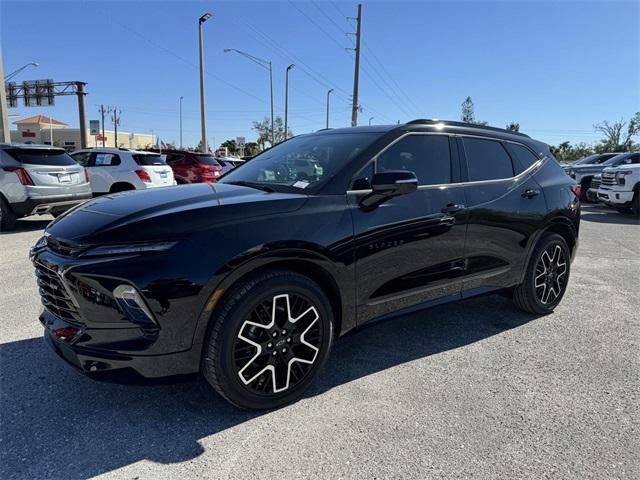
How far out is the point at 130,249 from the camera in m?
2.34

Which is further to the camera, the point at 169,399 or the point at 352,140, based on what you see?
the point at 352,140

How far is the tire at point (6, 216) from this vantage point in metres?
8.14

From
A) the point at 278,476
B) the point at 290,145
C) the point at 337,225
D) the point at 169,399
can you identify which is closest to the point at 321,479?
the point at 278,476

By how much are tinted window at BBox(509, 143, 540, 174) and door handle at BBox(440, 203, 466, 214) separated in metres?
1.07

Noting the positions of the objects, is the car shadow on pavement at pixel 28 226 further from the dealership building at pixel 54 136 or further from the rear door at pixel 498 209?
the dealership building at pixel 54 136

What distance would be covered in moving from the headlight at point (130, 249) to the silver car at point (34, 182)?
714 centimetres

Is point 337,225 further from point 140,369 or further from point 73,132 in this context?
point 73,132

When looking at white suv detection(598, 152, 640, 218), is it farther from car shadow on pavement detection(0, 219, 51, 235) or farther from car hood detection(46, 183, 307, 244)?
car shadow on pavement detection(0, 219, 51, 235)

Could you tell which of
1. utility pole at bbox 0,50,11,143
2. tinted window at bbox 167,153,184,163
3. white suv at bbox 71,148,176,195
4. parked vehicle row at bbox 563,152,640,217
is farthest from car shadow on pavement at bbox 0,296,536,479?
utility pole at bbox 0,50,11,143

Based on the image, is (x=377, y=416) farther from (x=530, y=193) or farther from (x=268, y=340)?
(x=530, y=193)

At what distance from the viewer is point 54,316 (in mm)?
2621

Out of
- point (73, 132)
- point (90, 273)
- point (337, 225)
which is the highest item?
point (73, 132)

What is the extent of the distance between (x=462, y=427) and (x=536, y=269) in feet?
7.31

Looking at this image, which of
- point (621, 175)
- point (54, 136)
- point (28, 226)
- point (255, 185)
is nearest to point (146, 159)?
point (28, 226)
